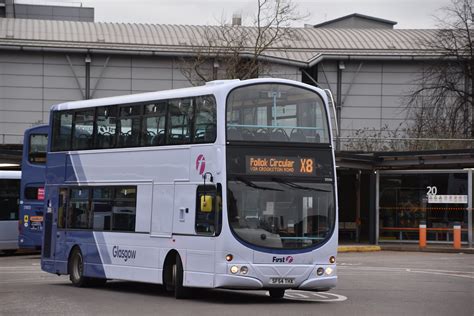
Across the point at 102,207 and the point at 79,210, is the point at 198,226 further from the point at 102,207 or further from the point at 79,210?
the point at 79,210

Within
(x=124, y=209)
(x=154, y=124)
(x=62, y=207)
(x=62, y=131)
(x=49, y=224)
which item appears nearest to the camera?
(x=154, y=124)

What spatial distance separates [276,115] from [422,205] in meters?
23.3

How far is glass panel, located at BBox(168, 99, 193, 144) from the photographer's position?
62.5 feet

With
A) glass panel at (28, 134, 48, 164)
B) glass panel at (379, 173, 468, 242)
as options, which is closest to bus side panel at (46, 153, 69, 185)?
glass panel at (28, 134, 48, 164)

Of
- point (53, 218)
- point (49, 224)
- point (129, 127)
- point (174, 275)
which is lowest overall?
point (174, 275)

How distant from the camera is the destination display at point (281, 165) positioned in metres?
18.1

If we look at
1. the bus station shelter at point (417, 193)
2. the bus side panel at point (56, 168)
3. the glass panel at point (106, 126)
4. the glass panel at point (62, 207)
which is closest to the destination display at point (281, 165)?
the glass panel at point (106, 126)

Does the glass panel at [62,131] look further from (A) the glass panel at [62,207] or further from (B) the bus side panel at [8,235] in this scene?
(B) the bus side panel at [8,235]

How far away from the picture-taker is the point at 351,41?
6350 cm

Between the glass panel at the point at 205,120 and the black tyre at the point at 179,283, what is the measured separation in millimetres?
2315

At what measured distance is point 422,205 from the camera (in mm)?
40656

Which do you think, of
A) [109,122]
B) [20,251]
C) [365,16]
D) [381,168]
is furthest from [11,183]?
[365,16]

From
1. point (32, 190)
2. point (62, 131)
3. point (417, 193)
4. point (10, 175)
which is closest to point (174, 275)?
point (62, 131)

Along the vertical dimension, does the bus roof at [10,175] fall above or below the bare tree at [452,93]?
below
